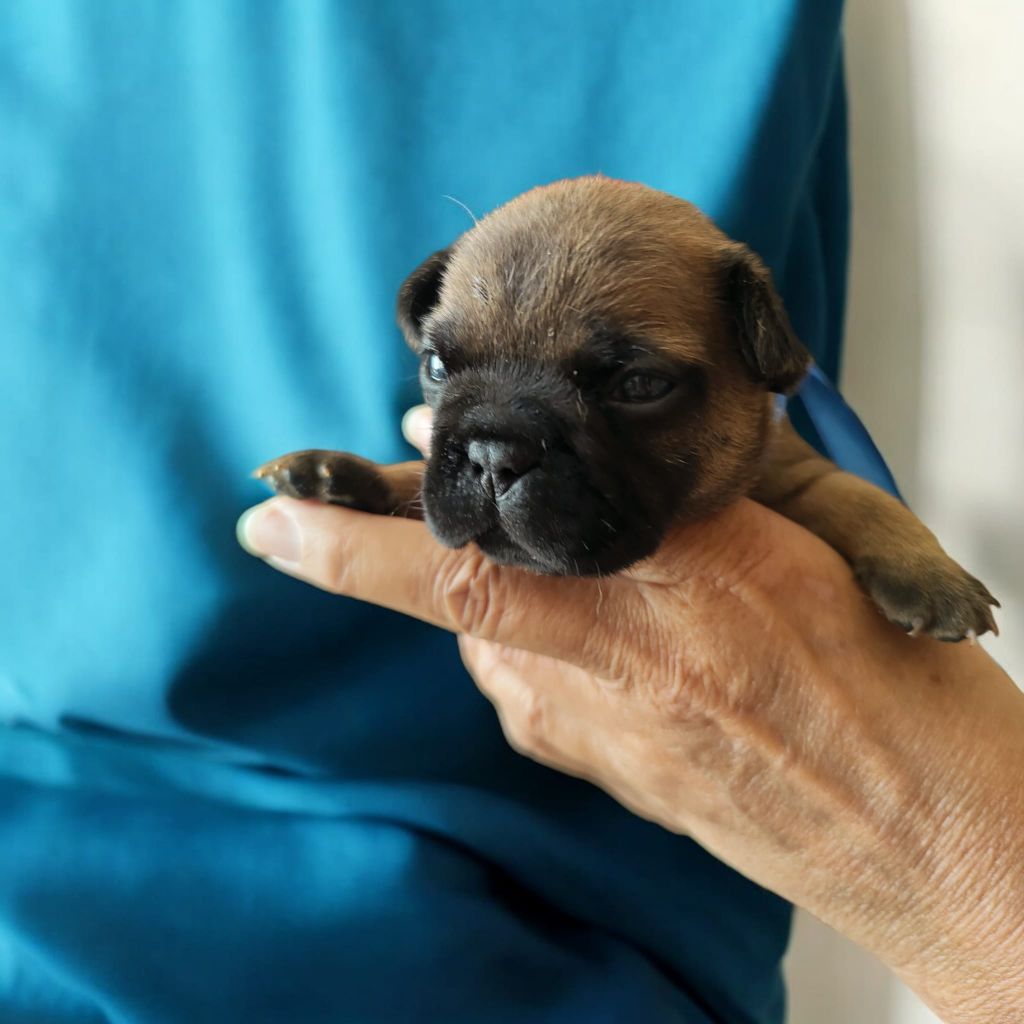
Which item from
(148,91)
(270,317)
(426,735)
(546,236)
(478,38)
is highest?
(478,38)

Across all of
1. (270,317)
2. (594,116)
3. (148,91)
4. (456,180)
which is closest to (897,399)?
(594,116)

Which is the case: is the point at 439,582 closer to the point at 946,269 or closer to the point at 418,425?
the point at 418,425

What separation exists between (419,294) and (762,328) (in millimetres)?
651

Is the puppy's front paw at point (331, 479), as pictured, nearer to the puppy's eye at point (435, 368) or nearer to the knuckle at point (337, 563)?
the knuckle at point (337, 563)

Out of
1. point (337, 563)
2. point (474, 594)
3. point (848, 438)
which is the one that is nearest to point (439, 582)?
point (474, 594)

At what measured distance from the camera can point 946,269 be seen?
218 centimetres

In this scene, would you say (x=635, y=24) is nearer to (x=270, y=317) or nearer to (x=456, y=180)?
(x=456, y=180)

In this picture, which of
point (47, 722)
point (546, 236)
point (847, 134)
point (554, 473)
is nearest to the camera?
point (554, 473)

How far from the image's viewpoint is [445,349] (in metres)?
1.55

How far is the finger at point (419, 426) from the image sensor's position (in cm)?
181

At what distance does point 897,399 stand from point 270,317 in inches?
62.4

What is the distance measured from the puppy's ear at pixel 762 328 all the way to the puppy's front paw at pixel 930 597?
14.6 inches

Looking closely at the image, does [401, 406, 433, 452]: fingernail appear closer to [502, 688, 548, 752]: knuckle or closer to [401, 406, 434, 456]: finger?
[401, 406, 434, 456]: finger

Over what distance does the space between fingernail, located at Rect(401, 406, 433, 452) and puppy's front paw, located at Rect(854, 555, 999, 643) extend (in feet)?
2.83
